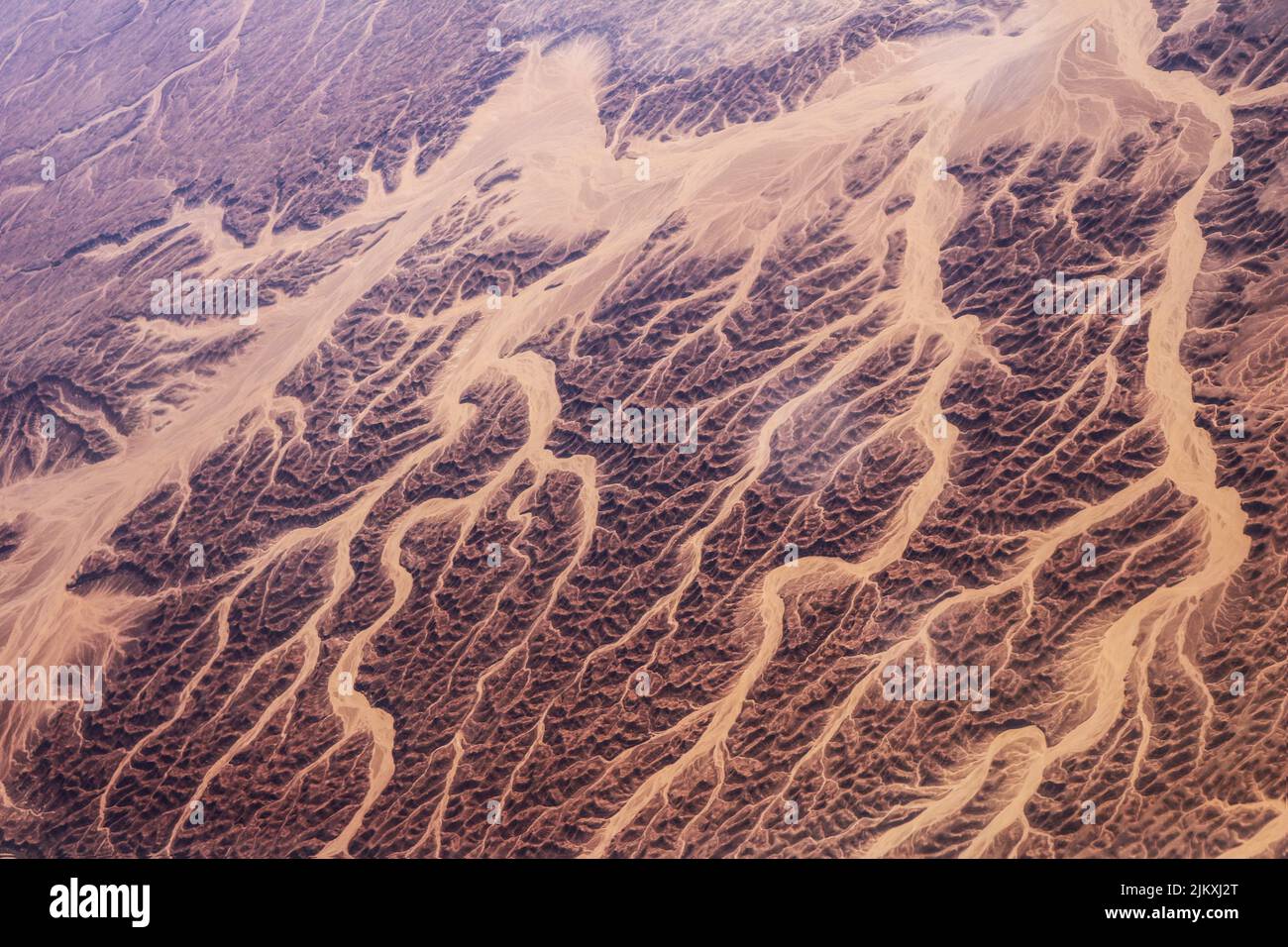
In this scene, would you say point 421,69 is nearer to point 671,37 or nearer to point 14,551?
point 671,37

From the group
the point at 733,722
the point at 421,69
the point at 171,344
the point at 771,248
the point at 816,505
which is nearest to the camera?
the point at 733,722

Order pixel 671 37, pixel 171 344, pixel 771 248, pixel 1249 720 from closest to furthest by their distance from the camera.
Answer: pixel 1249 720, pixel 771 248, pixel 171 344, pixel 671 37

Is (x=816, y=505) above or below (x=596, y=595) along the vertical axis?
above

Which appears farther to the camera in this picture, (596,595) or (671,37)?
(671,37)

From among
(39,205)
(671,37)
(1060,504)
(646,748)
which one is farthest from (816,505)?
(39,205)

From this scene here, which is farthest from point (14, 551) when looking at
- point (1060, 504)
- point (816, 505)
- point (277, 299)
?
point (1060, 504)

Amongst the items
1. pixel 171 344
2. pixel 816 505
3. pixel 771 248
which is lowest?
pixel 816 505

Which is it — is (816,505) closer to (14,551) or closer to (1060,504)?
(1060,504)
